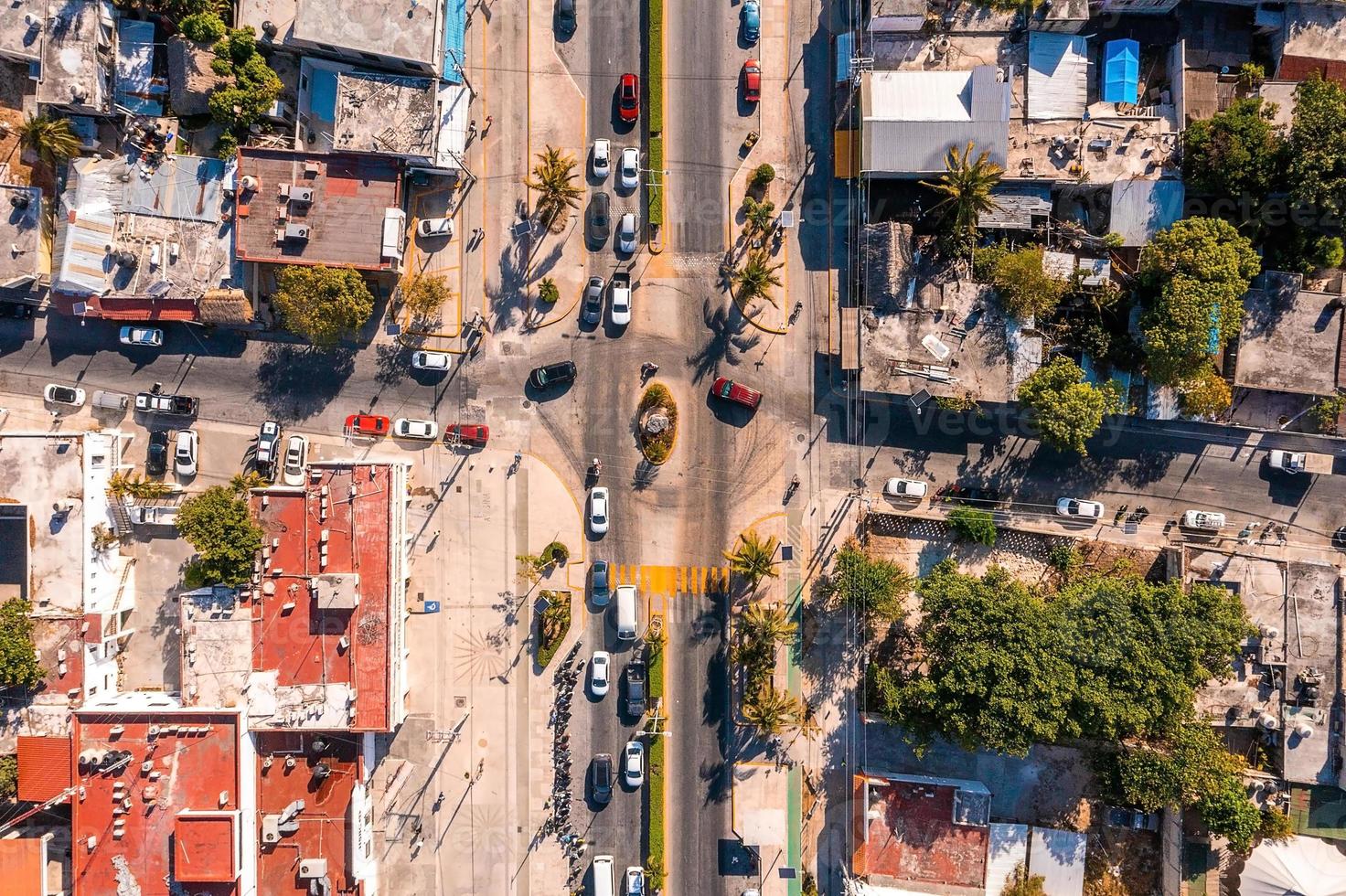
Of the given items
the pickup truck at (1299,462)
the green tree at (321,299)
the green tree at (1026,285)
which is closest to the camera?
the green tree at (321,299)

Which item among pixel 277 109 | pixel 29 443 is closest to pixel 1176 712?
pixel 277 109

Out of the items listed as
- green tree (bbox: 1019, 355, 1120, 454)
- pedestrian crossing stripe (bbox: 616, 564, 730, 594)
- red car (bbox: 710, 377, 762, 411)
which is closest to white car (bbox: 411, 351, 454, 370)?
pedestrian crossing stripe (bbox: 616, 564, 730, 594)

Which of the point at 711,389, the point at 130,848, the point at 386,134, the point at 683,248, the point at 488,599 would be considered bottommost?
the point at 130,848

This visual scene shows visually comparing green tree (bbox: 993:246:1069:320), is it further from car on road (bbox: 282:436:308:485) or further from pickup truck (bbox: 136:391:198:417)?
pickup truck (bbox: 136:391:198:417)

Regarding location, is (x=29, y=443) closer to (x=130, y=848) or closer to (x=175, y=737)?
(x=175, y=737)

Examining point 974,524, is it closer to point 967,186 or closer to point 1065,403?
point 1065,403

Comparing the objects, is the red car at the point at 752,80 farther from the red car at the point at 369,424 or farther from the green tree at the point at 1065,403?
the red car at the point at 369,424

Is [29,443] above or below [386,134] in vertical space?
below

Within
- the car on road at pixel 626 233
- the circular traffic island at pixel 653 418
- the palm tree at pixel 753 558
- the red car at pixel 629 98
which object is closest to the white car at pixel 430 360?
the circular traffic island at pixel 653 418
